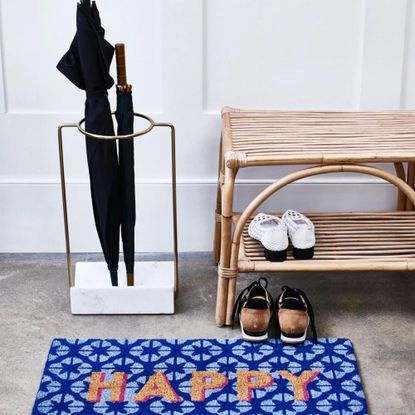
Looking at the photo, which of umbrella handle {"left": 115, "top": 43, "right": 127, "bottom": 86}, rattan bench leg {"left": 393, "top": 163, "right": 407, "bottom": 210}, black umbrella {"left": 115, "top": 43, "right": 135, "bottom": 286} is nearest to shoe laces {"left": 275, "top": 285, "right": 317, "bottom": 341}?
black umbrella {"left": 115, "top": 43, "right": 135, "bottom": 286}

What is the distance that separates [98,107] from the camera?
188cm

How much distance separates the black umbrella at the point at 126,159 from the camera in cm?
188

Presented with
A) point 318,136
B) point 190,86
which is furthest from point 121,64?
point 318,136

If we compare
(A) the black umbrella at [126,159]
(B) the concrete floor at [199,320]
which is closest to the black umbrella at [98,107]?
(A) the black umbrella at [126,159]

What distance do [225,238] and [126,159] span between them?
1.06ft

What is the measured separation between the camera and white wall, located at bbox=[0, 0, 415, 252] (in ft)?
7.24

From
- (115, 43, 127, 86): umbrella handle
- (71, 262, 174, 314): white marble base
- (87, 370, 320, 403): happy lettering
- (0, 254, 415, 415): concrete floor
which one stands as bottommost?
(87, 370, 320, 403): happy lettering

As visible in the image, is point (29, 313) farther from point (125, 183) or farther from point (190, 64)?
point (190, 64)

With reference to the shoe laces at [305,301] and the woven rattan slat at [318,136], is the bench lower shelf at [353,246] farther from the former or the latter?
the woven rattan slat at [318,136]

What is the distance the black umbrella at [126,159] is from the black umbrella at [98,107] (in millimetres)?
18

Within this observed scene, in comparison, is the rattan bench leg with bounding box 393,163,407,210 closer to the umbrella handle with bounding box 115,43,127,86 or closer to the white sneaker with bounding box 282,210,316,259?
the white sneaker with bounding box 282,210,316,259

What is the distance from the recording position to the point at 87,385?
1.74 m

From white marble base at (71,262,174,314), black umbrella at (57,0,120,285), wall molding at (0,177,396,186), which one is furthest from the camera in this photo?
wall molding at (0,177,396,186)

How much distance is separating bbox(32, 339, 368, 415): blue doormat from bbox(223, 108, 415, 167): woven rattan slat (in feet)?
1.55
